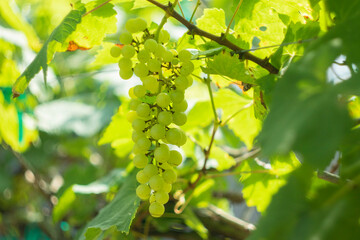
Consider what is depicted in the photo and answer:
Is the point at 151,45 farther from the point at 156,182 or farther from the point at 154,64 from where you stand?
the point at 156,182

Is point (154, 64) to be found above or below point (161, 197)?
above

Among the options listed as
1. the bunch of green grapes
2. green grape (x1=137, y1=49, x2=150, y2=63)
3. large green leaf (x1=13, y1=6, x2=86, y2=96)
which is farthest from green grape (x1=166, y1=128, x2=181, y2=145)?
large green leaf (x1=13, y1=6, x2=86, y2=96)

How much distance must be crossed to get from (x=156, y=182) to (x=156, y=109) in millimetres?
105

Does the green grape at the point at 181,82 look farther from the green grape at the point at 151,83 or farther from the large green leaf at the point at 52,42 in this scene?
the large green leaf at the point at 52,42

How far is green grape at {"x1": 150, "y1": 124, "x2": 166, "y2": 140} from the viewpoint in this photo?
500 mm

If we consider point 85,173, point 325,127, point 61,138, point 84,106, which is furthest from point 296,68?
point 61,138

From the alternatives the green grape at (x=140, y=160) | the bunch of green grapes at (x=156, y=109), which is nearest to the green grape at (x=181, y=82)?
the bunch of green grapes at (x=156, y=109)

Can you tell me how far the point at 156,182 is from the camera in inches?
19.9

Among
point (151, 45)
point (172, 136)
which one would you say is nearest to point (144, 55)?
point (151, 45)

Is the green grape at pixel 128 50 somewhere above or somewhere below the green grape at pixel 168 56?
below

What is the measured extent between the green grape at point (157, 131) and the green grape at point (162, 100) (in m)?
0.03

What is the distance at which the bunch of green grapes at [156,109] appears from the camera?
512 millimetres

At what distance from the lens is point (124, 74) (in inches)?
22.0

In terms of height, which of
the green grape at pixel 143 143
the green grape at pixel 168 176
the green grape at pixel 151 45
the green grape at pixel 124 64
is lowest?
the green grape at pixel 168 176
